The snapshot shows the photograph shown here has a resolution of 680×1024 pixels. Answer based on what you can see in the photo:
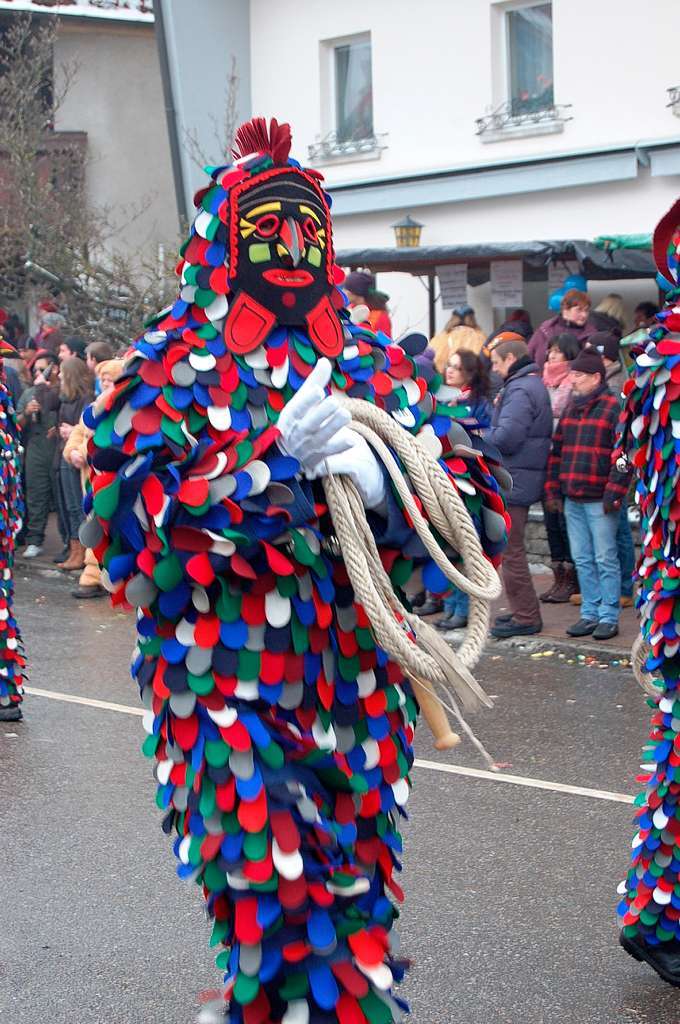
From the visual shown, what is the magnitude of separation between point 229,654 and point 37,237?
14437mm

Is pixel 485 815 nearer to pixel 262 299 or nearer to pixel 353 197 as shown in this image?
pixel 262 299

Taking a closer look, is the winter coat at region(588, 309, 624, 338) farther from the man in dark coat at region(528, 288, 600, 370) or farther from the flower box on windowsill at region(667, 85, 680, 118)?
the flower box on windowsill at region(667, 85, 680, 118)

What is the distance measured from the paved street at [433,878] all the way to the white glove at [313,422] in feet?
5.22

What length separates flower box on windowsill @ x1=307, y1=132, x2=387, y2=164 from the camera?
56.7ft

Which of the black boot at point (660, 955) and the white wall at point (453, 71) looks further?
the white wall at point (453, 71)

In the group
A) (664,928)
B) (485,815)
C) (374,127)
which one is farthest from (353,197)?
(664,928)

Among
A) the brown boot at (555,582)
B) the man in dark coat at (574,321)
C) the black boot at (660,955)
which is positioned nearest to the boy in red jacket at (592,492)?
the brown boot at (555,582)

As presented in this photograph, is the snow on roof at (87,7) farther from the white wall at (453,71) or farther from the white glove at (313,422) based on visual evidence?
the white glove at (313,422)

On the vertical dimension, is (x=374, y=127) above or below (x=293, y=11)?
below

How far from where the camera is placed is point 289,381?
3.14m

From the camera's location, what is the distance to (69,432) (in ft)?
37.2

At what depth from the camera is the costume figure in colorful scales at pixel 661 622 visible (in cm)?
395

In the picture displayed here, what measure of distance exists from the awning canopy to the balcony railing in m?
1.58

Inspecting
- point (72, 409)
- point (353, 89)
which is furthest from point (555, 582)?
point (353, 89)
